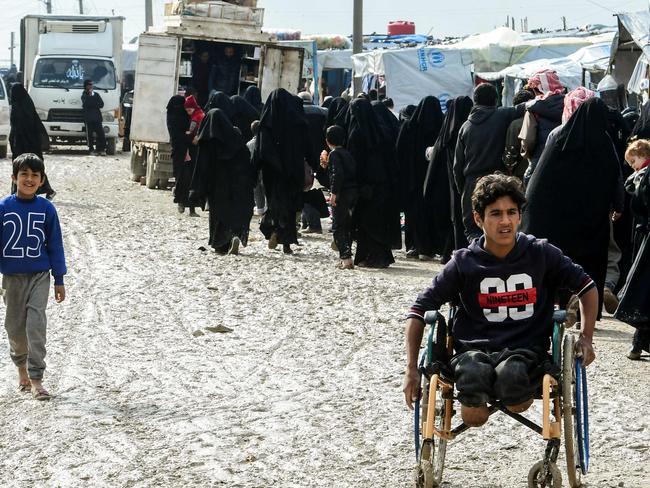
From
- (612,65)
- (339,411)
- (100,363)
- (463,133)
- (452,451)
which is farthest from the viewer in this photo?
(612,65)

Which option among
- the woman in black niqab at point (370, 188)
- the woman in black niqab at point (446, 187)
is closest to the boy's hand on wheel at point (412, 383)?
the woman in black niqab at point (446, 187)

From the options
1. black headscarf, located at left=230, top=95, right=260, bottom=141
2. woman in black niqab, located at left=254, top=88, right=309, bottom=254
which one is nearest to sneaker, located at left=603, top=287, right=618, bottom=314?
woman in black niqab, located at left=254, top=88, right=309, bottom=254

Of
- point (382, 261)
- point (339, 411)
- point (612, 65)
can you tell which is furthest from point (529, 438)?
point (612, 65)

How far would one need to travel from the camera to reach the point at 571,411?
4645 mm

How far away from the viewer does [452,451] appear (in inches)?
232

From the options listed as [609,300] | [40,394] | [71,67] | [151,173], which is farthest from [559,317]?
[71,67]

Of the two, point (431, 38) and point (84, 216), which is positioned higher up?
point (431, 38)

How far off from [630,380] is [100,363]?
121 inches

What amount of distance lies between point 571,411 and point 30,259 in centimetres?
342

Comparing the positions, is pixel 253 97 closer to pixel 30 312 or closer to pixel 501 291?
pixel 30 312

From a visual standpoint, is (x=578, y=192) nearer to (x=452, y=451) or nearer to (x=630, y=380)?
(x=630, y=380)

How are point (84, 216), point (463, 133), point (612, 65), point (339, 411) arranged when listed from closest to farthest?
1. point (339, 411)
2. point (463, 133)
3. point (84, 216)
4. point (612, 65)

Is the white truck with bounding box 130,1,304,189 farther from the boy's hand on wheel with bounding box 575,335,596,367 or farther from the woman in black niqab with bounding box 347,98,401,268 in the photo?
the boy's hand on wheel with bounding box 575,335,596,367

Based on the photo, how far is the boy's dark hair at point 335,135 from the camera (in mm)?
12445
